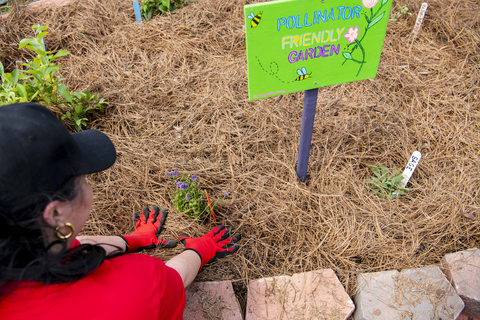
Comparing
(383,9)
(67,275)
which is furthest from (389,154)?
(67,275)

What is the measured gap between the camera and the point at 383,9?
1501 mm

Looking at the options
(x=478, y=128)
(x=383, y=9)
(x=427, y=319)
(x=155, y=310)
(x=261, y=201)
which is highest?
(x=383, y=9)

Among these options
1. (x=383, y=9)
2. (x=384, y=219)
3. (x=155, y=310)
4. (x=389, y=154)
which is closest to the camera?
(x=155, y=310)

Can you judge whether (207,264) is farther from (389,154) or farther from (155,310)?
(389,154)

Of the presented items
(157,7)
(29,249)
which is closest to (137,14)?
(157,7)

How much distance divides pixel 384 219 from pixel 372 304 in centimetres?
59

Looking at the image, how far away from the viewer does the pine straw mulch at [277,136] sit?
186cm

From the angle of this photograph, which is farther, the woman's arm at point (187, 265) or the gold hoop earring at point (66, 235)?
the woman's arm at point (187, 265)

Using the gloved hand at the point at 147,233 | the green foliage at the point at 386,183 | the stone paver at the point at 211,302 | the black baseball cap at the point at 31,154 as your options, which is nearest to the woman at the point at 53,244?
the black baseball cap at the point at 31,154

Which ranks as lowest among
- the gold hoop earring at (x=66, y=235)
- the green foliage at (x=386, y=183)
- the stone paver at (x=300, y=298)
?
the stone paver at (x=300, y=298)

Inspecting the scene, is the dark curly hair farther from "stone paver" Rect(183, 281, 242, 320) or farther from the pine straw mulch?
the pine straw mulch

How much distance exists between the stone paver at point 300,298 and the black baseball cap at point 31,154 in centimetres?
116

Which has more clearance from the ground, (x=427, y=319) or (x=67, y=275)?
(x=67, y=275)

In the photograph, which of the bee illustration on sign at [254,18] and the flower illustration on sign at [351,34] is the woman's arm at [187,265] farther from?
the flower illustration on sign at [351,34]
